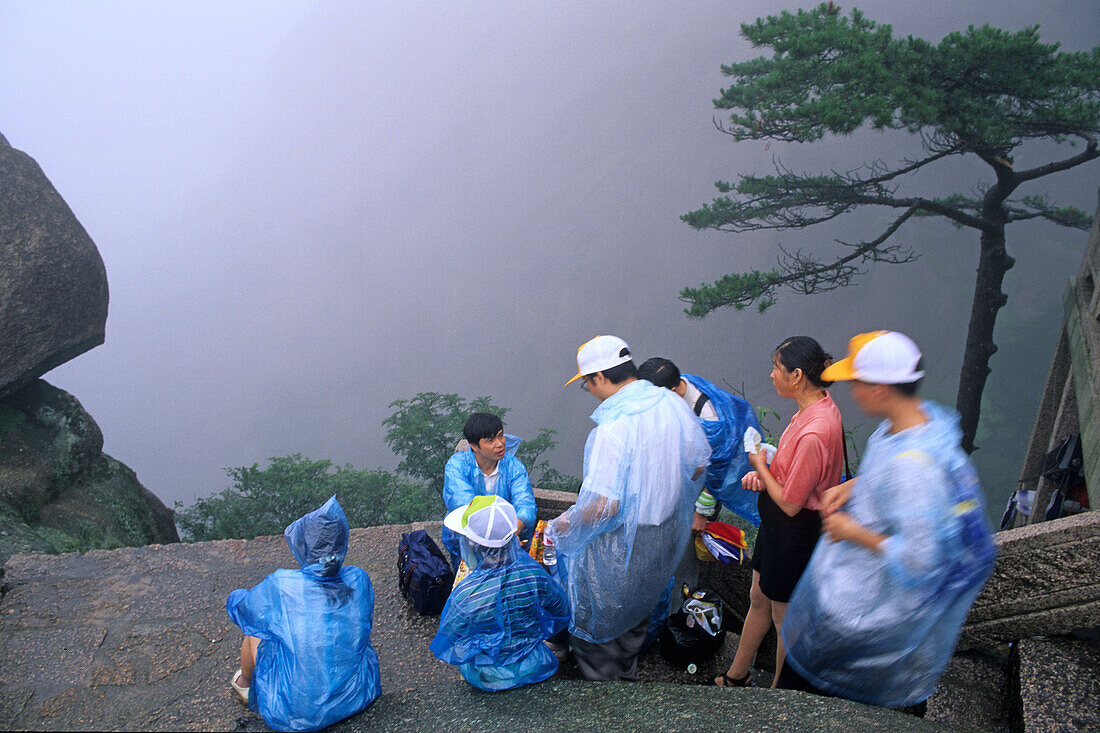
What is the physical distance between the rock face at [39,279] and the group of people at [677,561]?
Result: 24.4ft

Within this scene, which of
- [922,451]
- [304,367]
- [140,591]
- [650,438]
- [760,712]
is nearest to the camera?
[922,451]

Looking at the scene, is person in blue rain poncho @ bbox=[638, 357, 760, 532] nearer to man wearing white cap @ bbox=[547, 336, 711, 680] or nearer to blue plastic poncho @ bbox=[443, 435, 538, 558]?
man wearing white cap @ bbox=[547, 336, 711, 680]

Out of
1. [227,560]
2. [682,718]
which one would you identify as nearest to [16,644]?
[227,560]

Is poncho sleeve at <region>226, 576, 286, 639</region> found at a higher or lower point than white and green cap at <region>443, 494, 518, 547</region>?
lower

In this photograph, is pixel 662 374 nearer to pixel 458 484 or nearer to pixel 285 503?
pixel 458 484

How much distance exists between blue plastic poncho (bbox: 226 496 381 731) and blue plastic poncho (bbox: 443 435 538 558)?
960mm

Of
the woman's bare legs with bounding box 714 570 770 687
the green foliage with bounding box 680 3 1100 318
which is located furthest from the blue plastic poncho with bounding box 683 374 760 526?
the green foliage with bounding box 680 3 1100 318

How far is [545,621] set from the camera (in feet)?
8.75

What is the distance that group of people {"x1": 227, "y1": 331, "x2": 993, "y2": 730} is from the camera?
191cm

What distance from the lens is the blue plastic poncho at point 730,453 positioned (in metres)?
3.39

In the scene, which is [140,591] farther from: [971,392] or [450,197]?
[450,197]

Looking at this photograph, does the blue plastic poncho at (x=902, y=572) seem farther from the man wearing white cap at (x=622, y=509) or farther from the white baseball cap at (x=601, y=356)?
the white baseball cap at (x=601, y=356)

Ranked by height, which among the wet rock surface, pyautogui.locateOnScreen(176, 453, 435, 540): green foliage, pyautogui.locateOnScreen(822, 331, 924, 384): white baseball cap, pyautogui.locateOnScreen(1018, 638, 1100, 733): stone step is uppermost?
pyautogui.locateOnScreen(822, 331, 924, 384): white baseball cap

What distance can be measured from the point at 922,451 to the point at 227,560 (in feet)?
14.6
